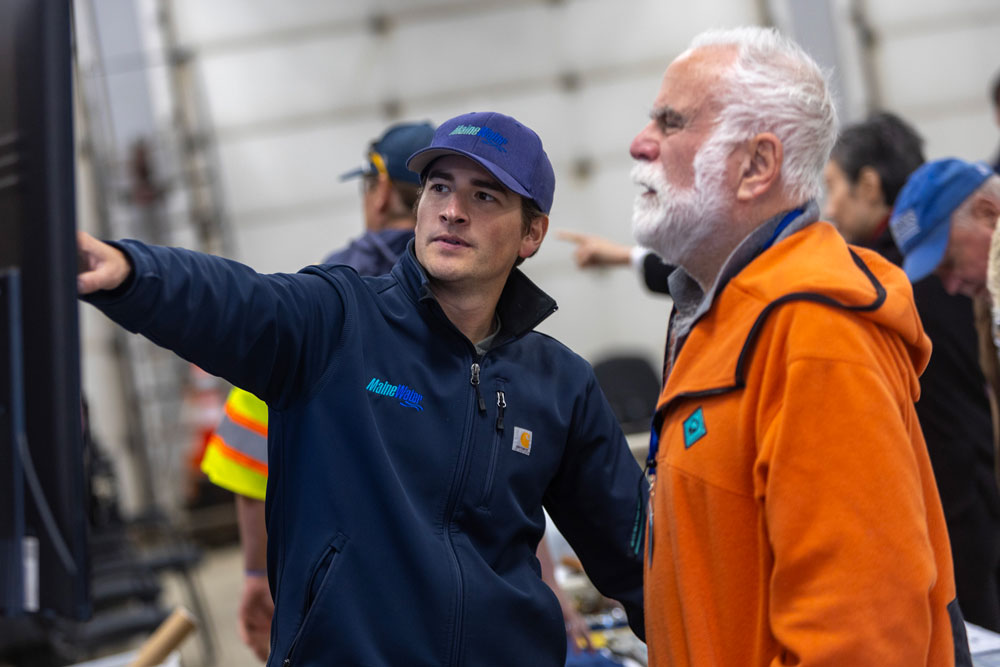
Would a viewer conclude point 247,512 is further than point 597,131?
No

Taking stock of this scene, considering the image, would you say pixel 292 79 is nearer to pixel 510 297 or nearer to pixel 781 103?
pixel 510 297

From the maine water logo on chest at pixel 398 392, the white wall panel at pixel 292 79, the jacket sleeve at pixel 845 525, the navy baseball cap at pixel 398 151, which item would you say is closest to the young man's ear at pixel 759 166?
the jacket sleeve at pixel 845 525

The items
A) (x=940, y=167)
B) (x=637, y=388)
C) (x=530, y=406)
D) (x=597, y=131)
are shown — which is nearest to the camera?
(x=530, y=406)

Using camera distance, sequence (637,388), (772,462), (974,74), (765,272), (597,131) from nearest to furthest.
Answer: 1. (772,462)
2. (765,272)
3. (637,388)
4. (974,74)
5. (597,131)

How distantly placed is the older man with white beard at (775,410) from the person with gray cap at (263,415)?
0.93 metres

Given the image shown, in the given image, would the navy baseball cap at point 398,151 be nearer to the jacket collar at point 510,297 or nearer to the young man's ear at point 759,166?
the jacket collar at point 510,297

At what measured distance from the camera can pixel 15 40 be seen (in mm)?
978

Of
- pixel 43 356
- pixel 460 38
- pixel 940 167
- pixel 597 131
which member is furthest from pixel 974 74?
pixel 43 356

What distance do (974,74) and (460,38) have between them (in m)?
4.13

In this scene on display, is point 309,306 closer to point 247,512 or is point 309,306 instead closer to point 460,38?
point 247,512

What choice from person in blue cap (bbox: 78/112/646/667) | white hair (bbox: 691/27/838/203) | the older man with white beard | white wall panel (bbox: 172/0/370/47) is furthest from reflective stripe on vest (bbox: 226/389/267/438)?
white wall panel (bbox: 172/0/370/47)

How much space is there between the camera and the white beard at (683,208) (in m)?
1.39

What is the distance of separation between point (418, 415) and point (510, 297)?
0.30 meters

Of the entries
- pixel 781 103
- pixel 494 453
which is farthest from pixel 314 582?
pixel 781 103
